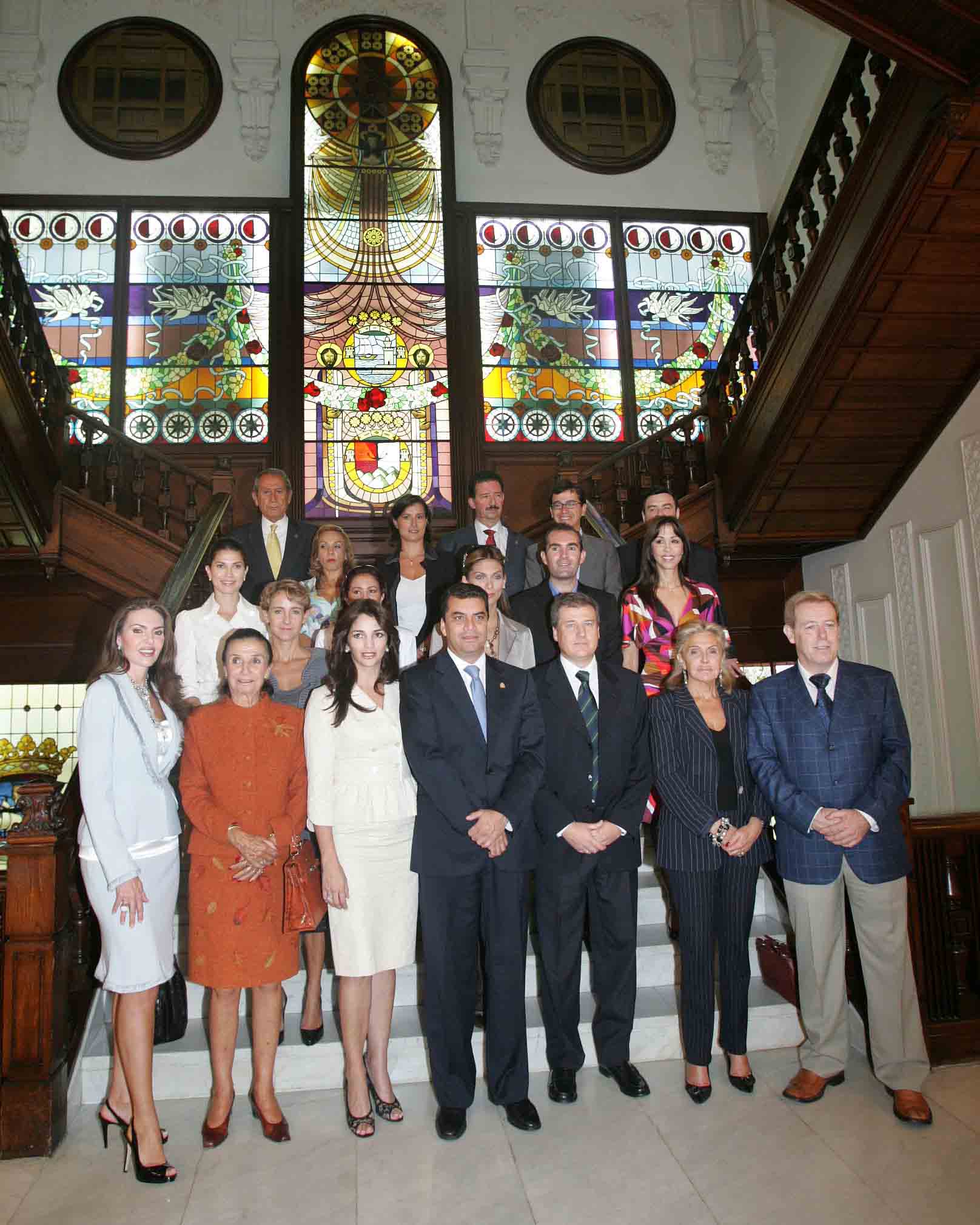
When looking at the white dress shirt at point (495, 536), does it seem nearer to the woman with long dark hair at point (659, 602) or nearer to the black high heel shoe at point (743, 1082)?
the woman with long dark hair at point (659, 602)

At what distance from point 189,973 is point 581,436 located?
6180mm

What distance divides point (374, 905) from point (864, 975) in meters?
1.57

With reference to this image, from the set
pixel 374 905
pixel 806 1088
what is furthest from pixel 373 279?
pixel 806 1088

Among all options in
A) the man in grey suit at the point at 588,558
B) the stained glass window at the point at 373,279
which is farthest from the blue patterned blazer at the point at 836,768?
the stained glass window at the point at 373,279

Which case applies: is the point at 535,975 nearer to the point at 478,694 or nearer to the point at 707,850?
the point at 707,850

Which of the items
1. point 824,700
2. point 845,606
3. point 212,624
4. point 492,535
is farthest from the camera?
point 845,606

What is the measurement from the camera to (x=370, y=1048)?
281cm

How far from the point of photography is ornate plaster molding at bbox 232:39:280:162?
798cm

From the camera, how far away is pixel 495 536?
441 cm

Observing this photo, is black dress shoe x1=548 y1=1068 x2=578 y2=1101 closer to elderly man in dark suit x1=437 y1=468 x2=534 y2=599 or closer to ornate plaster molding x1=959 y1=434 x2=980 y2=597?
elderly man in dark suit x1=437 y1=468 x2=534 y2=599

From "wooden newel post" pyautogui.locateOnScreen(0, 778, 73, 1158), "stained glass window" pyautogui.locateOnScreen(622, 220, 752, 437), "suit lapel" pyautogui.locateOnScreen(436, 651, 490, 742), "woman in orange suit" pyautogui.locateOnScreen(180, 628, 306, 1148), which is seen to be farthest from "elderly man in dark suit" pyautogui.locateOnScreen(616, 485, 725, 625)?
"stained glass window" pyautogui.locateOnScreen(622, 220, 752, 437)

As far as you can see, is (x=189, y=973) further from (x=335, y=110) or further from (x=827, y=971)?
(x=335, y=110)

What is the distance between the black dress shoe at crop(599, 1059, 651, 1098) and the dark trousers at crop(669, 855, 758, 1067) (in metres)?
0.17

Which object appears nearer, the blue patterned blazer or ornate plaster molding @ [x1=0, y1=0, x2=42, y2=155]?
the blue patterned blazer
